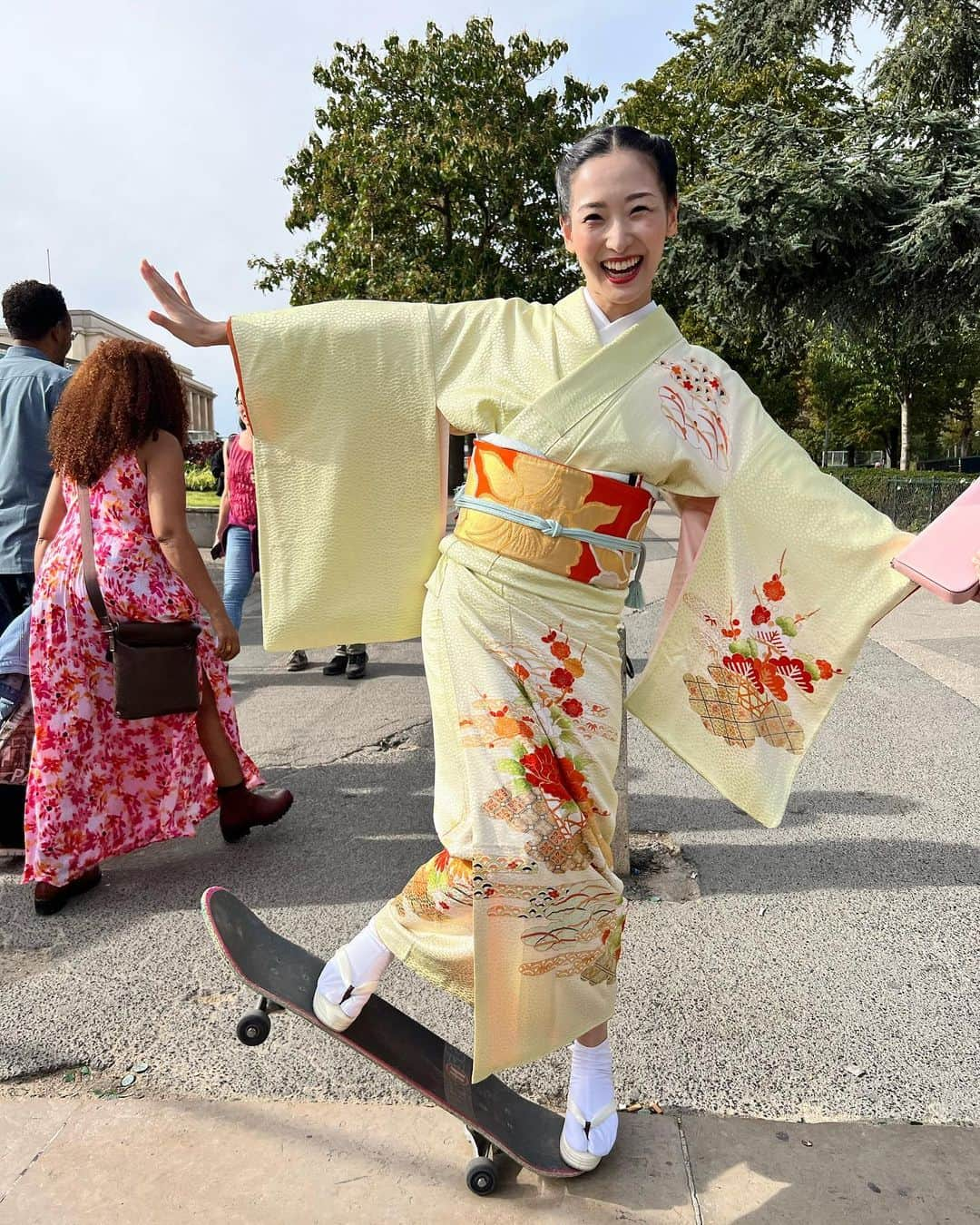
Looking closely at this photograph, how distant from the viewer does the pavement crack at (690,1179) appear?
179 centimetres

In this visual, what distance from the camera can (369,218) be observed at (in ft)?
59.9

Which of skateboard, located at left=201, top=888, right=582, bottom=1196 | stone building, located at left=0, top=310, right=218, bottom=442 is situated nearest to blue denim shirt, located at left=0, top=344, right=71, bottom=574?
skateboard, located at left=201, top=888, right=582, bottom=1196

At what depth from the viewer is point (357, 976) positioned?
1.95 meters

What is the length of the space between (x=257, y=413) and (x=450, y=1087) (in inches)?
57.5

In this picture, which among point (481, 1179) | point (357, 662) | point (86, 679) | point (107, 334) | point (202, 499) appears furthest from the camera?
point (107, 334)

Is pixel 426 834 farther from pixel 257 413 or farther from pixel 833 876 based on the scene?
pixel 257 413

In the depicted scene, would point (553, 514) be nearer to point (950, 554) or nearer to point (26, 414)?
point (950, 554)

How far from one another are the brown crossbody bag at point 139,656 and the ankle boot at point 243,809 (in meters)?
0.54

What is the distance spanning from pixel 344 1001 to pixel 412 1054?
178 mm

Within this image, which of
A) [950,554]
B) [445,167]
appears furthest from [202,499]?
[950,554]

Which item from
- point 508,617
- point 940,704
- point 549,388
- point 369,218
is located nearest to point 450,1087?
point 508,617

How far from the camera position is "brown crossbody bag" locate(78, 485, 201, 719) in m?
3.09

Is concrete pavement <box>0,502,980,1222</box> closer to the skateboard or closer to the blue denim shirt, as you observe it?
the skateboard

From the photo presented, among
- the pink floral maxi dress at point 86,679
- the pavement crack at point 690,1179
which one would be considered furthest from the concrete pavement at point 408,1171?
the pink floral maxi dress at point 86,679
